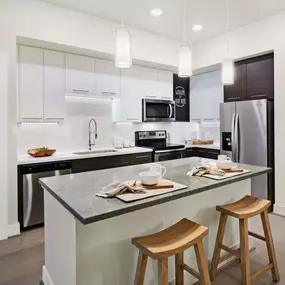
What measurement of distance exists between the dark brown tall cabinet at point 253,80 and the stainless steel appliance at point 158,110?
109 cm

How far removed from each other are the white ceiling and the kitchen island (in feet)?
7.35

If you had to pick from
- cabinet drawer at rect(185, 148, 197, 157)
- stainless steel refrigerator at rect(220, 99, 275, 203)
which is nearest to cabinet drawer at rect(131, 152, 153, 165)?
cabinet drawer at rect(185, 148, 197, 157)

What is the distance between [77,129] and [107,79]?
976 millimetres

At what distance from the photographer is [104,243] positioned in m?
1.62

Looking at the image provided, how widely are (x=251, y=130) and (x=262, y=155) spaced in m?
0.41

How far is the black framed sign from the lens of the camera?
5.13 meters

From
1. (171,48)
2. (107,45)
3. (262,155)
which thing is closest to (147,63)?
(171,48)

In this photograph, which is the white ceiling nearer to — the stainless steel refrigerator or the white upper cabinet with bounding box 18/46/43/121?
the white upper cabinet with bounding box 18/46/43/121

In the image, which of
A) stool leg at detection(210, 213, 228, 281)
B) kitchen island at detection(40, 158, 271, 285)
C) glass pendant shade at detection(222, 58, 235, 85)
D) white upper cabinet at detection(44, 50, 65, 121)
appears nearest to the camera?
kitchen island at detection(40, 158, 271, 285)

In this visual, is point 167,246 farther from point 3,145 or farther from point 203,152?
point 203,152

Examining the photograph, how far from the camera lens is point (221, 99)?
4.79m

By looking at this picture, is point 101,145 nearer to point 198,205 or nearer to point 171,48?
point 171,48

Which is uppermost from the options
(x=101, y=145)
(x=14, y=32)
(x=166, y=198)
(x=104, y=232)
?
(x=14, y=32)

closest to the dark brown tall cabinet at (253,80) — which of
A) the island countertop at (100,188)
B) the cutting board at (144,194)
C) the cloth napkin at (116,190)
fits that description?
the island countertop at (100,188)
